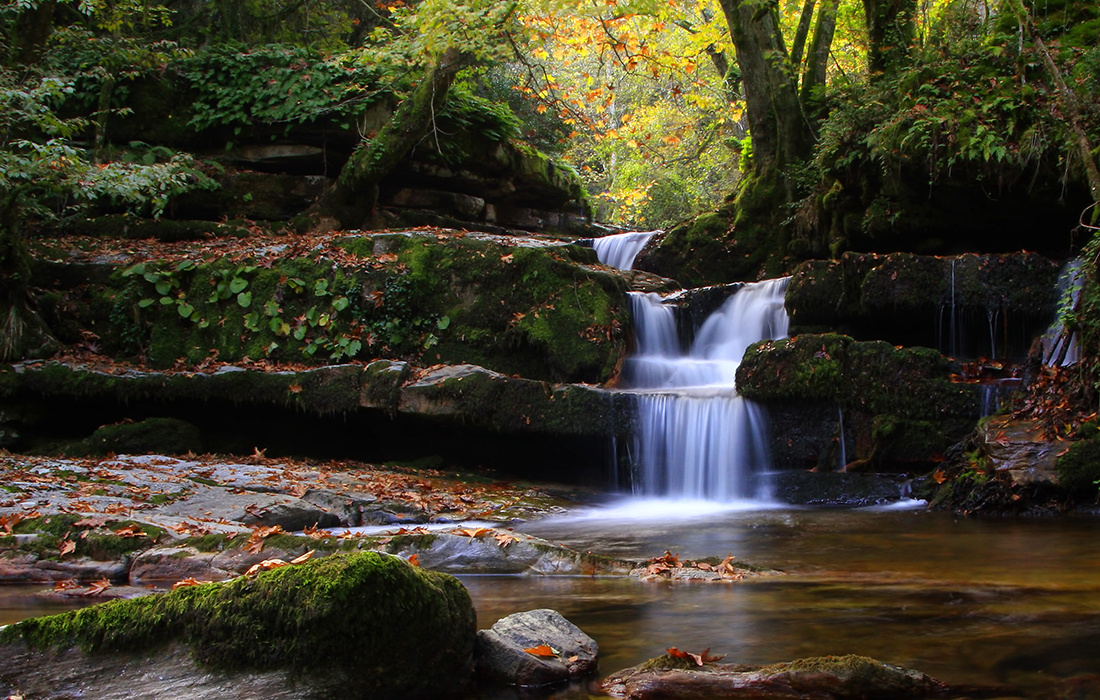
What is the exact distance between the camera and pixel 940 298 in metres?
10.0

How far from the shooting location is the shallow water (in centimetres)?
338

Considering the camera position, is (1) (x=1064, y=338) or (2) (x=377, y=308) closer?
(1) (x=1064, y=338)

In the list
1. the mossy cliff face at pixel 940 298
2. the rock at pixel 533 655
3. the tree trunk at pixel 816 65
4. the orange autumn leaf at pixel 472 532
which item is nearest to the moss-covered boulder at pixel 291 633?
the rock at pixel 533 655

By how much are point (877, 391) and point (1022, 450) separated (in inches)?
66.6

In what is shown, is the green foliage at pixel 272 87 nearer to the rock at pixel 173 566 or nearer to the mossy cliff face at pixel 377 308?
the mossy cliff face at pixel 377 308

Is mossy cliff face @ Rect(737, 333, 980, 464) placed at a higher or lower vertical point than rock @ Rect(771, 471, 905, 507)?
higher

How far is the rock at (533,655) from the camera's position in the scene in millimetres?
3160

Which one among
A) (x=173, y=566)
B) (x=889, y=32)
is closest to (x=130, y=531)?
(x=173, y=566)

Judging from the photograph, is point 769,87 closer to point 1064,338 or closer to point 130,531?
point 1064,338

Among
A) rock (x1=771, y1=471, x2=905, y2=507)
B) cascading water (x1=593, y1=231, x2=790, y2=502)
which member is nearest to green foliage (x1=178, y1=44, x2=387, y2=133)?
cascading water (x1=593, y1=231, x2=790, y2=502)

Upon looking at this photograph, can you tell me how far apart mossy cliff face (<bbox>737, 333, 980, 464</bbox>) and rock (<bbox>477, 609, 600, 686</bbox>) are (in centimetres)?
652

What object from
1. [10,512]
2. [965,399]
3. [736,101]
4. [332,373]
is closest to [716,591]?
[10,512]

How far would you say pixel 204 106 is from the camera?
1636 centimetres

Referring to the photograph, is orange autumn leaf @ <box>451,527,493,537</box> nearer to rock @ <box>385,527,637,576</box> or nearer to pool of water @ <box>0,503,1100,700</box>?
rock @ <box>385,527,637,576</box>
